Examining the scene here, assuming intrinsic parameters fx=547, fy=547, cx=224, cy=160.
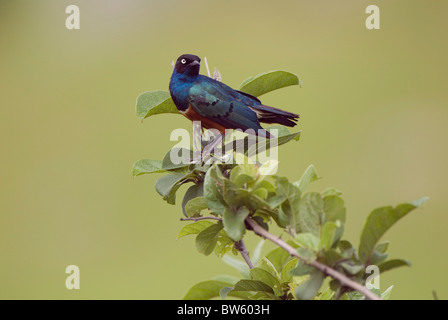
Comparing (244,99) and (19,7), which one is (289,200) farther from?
(19,7)

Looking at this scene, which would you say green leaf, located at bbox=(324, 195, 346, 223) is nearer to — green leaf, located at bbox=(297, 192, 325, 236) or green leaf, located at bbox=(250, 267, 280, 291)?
green leaf, located at bbox=(297, 192, 325, 236)

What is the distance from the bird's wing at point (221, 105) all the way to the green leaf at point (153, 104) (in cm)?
14

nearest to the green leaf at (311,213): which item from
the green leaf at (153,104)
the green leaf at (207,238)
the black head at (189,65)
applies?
the green leaf at (207,238)

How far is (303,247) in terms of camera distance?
1.71 feet

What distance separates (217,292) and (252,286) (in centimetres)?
16

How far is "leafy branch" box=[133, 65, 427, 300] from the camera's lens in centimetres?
50

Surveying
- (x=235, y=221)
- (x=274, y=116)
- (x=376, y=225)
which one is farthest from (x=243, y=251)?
(x=274, y=116)

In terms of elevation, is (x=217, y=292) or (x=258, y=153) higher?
(x=258, y=153)

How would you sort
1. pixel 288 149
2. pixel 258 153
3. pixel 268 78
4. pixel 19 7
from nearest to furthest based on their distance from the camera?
1. pixel 258 153
2. pixel 268 78
3. pixel 288 149
4. pixel 19 7

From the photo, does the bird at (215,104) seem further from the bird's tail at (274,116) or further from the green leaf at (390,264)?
the green leaf at (390,264)

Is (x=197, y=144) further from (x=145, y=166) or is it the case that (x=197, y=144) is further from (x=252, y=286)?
(x=252, y=286)

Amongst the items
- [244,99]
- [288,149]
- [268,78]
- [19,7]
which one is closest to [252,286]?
[268,78]

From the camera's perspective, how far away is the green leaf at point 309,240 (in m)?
0.50

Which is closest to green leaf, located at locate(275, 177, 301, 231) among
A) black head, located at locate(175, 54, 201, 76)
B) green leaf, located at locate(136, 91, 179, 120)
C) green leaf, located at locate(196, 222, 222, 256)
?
green leaf, located at locate(196, 222, 222, 256)
